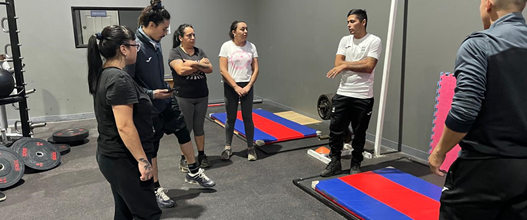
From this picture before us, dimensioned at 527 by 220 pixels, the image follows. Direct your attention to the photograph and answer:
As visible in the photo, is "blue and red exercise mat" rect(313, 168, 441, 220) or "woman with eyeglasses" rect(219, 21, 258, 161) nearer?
"blue and red exercise mat" rect(313, 168, 441, 220)

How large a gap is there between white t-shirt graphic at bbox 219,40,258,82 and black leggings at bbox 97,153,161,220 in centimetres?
197

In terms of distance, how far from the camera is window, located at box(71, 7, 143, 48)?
586cm

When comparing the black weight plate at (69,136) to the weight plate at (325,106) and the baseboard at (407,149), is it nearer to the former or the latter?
the weight plate at (325,106)

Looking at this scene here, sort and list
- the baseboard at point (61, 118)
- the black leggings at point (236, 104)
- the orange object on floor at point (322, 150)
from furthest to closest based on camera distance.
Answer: the baseboard at point (61, 118) < the orange object on floor at point (322, 150) < the black leggings at point (236, 104)

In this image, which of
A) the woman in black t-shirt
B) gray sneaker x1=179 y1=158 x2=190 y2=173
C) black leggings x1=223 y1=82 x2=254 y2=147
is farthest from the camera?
black leggings x1=223 y1=82 x2=254 y2=147

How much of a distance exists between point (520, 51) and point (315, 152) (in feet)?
8.87

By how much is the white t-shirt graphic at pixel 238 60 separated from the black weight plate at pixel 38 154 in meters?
2.11

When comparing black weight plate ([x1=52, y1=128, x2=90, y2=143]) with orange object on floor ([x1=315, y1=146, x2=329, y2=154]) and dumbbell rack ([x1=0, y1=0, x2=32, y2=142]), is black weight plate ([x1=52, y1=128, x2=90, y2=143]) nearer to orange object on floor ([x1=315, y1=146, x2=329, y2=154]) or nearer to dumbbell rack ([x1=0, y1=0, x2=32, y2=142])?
dumbbell rack ([x1=0, y1=0, x2=32, y2=142])

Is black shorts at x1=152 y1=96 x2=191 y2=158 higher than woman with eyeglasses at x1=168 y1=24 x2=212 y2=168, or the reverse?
woman with eyeglasses at x1=168 y1=24 x2=212 y2=168

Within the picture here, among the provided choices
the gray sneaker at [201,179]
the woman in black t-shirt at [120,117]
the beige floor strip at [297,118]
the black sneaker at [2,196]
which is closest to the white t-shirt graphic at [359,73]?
the gray sneaker at [201,179]

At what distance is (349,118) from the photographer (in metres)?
3.14

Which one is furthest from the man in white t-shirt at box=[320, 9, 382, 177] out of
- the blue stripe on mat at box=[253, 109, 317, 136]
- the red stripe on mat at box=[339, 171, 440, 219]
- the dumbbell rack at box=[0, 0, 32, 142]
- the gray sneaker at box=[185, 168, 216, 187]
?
the dumbbell rack at box=[0, 0, 32, 142]

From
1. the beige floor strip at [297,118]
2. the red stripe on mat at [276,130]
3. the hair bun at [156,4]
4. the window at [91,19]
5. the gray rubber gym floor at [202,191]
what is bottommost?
the gray rubber gym floor at [202,191]

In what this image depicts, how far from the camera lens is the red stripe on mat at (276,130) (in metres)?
4.46
